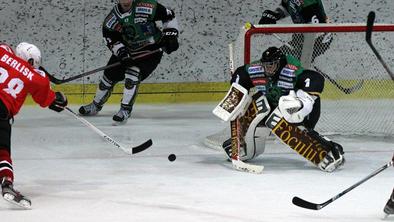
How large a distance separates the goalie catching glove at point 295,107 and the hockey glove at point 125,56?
7.04ft

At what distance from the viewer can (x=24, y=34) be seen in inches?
292

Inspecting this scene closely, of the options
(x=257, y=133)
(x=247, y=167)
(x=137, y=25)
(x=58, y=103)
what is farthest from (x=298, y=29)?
(x=58, y=103)

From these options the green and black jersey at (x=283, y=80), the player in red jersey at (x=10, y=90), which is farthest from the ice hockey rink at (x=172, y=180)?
the green and black jersey at (x=283, y=80)

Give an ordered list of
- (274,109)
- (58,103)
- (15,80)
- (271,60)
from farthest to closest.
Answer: (274,109)
(271,60)
(58,103)
(15,80)

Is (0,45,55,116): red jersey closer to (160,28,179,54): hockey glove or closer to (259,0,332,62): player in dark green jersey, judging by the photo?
(259,0,332,62): player in dark green jersey

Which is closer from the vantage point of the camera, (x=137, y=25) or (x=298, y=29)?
(x=298, y=29)

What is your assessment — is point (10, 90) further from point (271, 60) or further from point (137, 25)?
point (137, 25)

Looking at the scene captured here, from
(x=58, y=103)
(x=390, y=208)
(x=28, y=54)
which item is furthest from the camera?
(x=58, y=103)

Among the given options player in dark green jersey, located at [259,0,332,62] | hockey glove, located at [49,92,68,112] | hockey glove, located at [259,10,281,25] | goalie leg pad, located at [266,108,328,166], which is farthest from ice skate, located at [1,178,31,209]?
hockey glove, located at [259,10,281,25]

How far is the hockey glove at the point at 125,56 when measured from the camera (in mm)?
6734

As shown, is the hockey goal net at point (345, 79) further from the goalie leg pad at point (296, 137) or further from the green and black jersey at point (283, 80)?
the goalie leg pad at point (296, 137)

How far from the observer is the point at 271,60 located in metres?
4.93

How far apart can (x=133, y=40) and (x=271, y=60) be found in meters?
2.05

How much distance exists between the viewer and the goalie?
4918 mm
